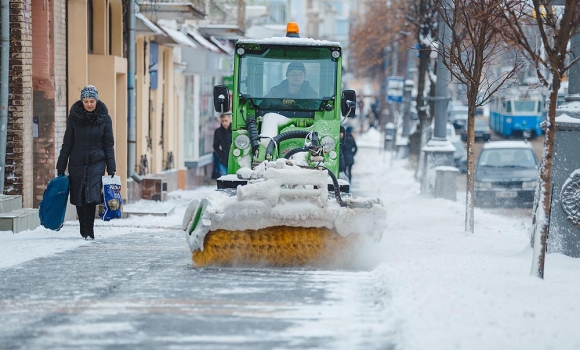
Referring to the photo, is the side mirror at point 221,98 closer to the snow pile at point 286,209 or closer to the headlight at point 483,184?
the snow pile at point 286,209

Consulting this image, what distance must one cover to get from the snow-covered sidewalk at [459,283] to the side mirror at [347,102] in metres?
1.57

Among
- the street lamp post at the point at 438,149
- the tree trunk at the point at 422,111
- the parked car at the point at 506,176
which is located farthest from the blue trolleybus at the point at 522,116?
the street lamp post at the point at 438,149

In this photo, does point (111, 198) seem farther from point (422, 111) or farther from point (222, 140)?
point (422, 111)

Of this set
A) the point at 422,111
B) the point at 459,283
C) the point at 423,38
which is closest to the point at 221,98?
the point at 459,283

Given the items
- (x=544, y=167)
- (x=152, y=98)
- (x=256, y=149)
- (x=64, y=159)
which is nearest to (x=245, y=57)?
(x=256, y=149)

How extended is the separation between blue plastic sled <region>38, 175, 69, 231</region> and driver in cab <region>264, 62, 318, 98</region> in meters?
2.62

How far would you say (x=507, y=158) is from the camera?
1016 inches

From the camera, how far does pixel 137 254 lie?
11844 millimetres

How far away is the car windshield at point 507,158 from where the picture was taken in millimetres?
25328

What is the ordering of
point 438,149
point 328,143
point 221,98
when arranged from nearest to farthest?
point 328,143, point 221,98, point 438,149

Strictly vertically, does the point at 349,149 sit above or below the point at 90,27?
below

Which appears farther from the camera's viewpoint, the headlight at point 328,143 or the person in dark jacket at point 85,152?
the headlight at point 328,143

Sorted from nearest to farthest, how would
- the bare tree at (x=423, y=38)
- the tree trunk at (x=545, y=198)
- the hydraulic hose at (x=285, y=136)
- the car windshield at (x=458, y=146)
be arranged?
the tree trunk at (x=545, y=198), the hydraulic hose at (x=285, y=136), the bare tree at (x=423, y=38), the car windshield at (x=458, y=146)

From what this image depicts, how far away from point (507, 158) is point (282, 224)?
16247 millimetres
